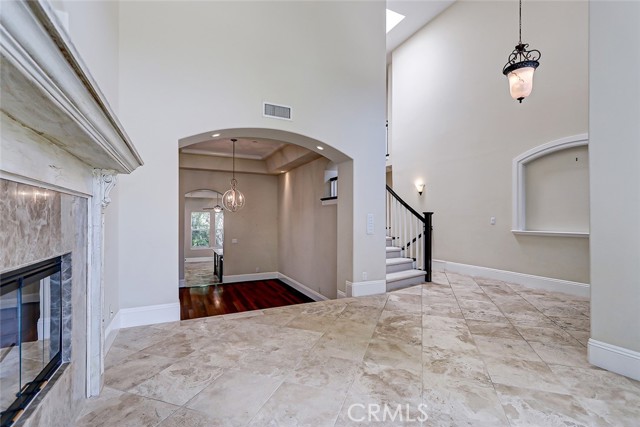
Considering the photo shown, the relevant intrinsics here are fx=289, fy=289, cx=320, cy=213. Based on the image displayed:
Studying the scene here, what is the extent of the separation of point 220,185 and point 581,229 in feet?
26.7

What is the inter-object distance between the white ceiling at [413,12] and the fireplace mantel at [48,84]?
26.1 ft

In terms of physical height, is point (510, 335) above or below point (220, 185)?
below

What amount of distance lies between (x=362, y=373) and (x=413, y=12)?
8537mm

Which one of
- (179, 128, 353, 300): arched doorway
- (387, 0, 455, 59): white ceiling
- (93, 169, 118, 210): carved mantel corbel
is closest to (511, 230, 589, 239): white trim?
(179, 128, 353, 300): arched doorway

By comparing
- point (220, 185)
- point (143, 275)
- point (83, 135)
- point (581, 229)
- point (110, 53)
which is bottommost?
point (143, 275)

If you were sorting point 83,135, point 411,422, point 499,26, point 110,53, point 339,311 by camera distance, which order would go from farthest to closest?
point 499,26 < point 339,311 < point 110,53 < point 411,422 < point 83,135

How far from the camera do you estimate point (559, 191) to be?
5020mm

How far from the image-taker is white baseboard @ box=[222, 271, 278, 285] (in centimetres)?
844

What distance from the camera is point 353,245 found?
479 cm

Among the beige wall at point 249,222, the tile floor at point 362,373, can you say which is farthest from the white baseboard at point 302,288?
the tile floor at point 362,373

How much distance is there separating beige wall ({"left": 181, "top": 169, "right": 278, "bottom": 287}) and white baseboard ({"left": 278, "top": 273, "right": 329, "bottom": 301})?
652 mm

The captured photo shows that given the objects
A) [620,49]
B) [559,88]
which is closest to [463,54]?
[559,88]

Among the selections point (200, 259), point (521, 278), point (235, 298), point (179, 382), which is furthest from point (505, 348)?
point (200, 259)

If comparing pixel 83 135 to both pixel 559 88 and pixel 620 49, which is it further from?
pixel 559 88
